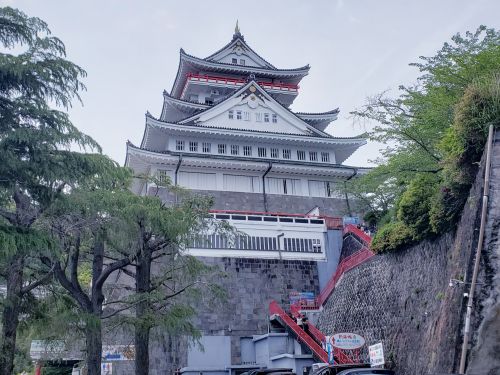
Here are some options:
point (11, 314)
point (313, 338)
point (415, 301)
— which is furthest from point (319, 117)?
point (11, 314)

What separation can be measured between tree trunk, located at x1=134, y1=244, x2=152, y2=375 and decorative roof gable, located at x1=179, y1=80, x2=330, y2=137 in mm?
20429

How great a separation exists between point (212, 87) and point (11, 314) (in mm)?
30518

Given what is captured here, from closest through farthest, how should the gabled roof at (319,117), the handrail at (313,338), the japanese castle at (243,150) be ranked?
the handrail at (313,338), the japanese castle at (243,150), the gabled roof at (319,117)

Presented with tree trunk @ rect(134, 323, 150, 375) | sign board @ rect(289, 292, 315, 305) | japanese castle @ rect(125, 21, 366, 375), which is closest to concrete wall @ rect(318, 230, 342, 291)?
japanese castle @ rect(125, 21, 366, 375)

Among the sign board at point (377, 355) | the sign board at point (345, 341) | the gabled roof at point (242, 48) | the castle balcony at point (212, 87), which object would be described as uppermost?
the gabled roof at point (242, 48)

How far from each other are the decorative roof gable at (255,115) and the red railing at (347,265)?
13.8m

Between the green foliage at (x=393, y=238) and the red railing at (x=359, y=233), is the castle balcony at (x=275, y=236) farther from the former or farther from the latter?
the green foliage at (x=393, y=238)

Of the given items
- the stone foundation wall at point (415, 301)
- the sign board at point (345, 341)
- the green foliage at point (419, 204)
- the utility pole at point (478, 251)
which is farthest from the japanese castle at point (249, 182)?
the utility pole at point (478, 251)

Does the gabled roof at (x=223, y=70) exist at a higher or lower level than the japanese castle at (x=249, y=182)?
higher

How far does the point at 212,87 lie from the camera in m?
40.4

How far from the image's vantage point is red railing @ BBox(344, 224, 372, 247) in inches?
944

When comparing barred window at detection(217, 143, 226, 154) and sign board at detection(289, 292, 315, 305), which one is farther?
barred window at detection(217, 143, 226, 154)

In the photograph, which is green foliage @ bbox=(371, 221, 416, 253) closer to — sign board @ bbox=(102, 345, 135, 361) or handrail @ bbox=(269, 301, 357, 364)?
handrail @ bbox=(269, 301, 357, 364)

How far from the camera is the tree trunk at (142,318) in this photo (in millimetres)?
14094
